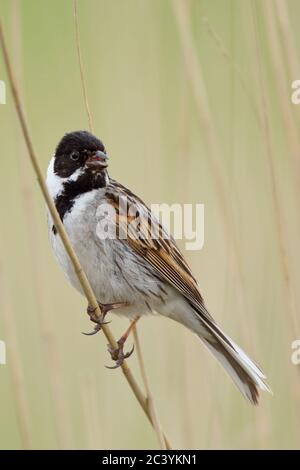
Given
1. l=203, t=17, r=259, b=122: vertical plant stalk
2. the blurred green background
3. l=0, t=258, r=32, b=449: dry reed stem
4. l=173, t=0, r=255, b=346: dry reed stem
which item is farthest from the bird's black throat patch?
l=203, t=17, r=259, b=122: vertical plant stalk

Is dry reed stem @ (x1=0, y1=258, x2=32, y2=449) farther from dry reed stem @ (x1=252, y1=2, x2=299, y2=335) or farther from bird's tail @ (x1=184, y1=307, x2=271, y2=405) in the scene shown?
dry reed stem @ (x1=252, y1=2, x2=299, y2=335)

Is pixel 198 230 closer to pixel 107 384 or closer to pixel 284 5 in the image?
pixel 107 384

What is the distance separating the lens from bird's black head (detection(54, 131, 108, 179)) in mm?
2770

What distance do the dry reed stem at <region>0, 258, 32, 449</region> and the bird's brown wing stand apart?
0.52 m

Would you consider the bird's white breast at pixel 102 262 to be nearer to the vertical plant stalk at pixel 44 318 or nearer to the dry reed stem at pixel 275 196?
the vertical plant stalk at pixel 44 318

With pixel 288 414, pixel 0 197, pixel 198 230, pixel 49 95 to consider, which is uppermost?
pixel 49 95

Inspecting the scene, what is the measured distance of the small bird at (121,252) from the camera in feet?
9.19

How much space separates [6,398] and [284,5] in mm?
2132

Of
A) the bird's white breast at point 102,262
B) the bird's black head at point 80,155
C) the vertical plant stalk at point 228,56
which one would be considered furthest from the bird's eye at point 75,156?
the vertical plant stalk at point 228,56

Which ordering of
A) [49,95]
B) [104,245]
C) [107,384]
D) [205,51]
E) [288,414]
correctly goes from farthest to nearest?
[205,51] < [49,95] < [288,414] < [107,384] < [104,245]

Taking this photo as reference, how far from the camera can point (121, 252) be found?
2.89 meters

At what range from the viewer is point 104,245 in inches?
112

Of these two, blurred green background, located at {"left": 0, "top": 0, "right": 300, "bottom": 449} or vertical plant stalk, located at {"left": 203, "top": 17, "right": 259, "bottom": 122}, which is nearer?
vertical plant stalk, located at {"left": 203, "top": 17, "right": 259, "bottom": 122}
